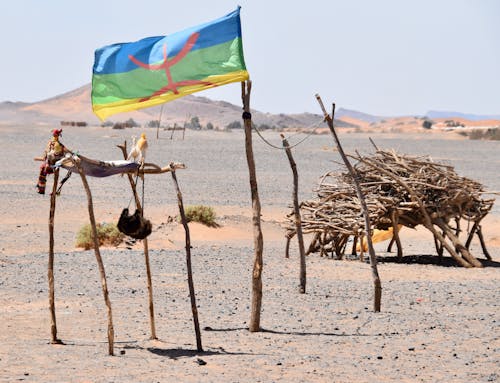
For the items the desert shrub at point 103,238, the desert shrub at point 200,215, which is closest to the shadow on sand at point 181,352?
the desert shrub at point 103,238

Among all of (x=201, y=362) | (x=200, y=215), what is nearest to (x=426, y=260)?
(x=200, y=215)

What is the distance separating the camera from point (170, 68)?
10359 millimetres

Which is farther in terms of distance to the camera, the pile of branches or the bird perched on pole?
the pile of branches

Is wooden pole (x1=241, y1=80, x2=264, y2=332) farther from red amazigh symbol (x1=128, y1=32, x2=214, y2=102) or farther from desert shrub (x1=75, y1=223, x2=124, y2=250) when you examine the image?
desert shrub (x1=75, y1=223, x2=124, y2=250)

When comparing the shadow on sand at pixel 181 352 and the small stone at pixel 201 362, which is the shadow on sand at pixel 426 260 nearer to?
the shadow on sand at pixel 181 352

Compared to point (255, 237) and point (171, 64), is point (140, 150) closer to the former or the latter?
point (171, 64)

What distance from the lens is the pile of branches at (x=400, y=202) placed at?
53.6 feet

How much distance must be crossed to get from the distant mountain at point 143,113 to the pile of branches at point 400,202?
8754cm

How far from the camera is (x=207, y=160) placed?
44781mm

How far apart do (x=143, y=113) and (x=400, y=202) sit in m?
104

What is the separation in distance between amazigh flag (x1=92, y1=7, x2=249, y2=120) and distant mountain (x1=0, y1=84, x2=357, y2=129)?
93728mm

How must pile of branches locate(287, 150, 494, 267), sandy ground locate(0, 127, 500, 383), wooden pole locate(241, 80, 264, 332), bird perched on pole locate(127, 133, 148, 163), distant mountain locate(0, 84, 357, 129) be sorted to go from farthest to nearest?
1. distant mountain locate(0, 84, 357, 129)
2. pile of branches locate(287, 150, 494, 267)
3. wooden pole locate(241, 80, 264, 332)
4. bird perched on pole locate(127, 133, 148, 163)
5. sandy ground locate(0, 127, 500, 383)

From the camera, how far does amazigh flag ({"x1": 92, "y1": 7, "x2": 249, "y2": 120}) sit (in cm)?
1032

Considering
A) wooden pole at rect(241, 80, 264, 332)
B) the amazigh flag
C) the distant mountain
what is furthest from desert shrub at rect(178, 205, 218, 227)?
the distant mountain
